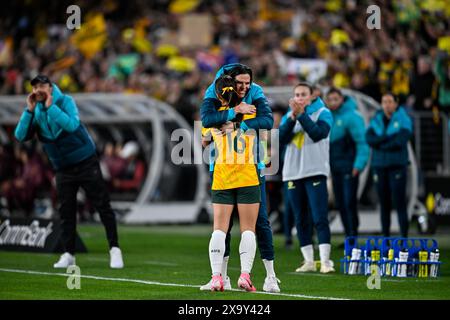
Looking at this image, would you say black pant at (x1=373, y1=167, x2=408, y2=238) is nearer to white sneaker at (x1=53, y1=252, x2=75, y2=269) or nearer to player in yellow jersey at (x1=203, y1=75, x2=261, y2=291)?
white sneaker at (x1=53, y1=252, x2=75, y2=269)

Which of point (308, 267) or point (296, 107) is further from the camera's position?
point (308, 267)

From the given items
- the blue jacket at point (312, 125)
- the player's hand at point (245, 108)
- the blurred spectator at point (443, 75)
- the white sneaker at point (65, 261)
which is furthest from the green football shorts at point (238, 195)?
the blurred spectator at point (443, 75)

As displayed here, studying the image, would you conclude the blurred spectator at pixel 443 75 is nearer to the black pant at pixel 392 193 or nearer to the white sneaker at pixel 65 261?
the black pant at pixel 392 193

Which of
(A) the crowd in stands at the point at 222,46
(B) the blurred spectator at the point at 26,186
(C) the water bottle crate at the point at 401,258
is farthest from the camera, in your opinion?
(B) the blurred spectator at the point at 26,186

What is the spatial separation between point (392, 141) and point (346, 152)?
2.53ft

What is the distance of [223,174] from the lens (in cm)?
1148

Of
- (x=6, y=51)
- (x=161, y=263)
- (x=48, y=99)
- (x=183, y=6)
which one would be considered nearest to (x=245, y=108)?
(x=48, y=99)

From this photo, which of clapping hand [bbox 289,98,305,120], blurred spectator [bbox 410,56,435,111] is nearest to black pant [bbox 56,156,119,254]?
clapping hand [bbox 289,98,305,120]

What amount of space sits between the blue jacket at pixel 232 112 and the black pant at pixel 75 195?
4110 millimetres

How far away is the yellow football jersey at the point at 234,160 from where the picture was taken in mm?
11445

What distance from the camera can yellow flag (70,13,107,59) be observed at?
3509cm

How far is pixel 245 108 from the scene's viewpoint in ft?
→ 37.2

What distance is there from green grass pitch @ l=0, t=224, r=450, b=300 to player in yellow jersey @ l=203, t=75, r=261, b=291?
39cm

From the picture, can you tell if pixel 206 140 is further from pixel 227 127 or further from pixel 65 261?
pixel 65 261
